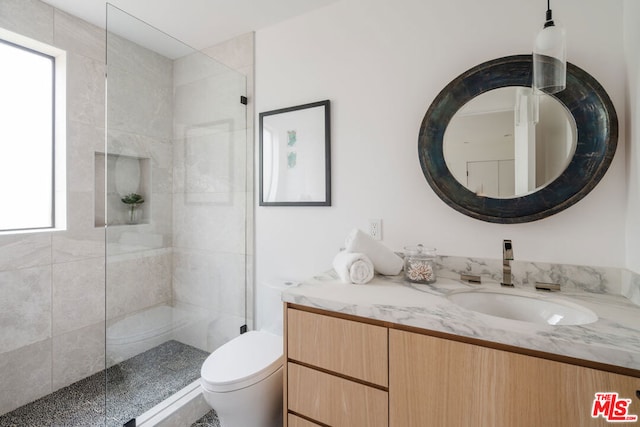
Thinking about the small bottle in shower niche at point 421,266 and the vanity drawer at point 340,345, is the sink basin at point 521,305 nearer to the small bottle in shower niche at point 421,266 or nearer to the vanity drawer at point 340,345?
the small bottle in shower niche at point 421,266

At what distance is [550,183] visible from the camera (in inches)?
46.5

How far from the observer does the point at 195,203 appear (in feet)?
6.50

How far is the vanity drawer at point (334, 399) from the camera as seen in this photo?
951mm

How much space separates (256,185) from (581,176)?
69.4 inches

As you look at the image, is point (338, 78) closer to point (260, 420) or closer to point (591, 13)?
point (591, 13)

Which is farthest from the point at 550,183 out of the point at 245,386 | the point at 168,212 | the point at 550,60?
the point at 168,212

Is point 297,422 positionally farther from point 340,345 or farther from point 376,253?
point 376,253

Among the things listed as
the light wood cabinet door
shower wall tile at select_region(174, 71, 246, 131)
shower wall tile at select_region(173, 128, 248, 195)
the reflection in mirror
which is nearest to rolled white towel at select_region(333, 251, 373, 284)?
the light wood cabinet door

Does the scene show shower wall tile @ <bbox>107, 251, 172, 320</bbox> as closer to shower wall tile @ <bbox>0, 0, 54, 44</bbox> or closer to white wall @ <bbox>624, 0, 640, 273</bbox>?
shower wall tile @ <bbox>0, 0, 54, 44</bbox>

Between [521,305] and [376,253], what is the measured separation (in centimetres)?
62

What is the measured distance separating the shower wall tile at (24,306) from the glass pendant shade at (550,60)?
107 inches

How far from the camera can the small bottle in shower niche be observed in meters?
1.24

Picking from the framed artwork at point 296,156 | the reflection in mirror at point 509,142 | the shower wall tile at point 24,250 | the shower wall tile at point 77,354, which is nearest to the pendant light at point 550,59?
the reflection in mirror at point 509,142

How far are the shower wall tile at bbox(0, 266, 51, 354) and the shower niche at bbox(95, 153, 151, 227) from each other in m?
0.44
